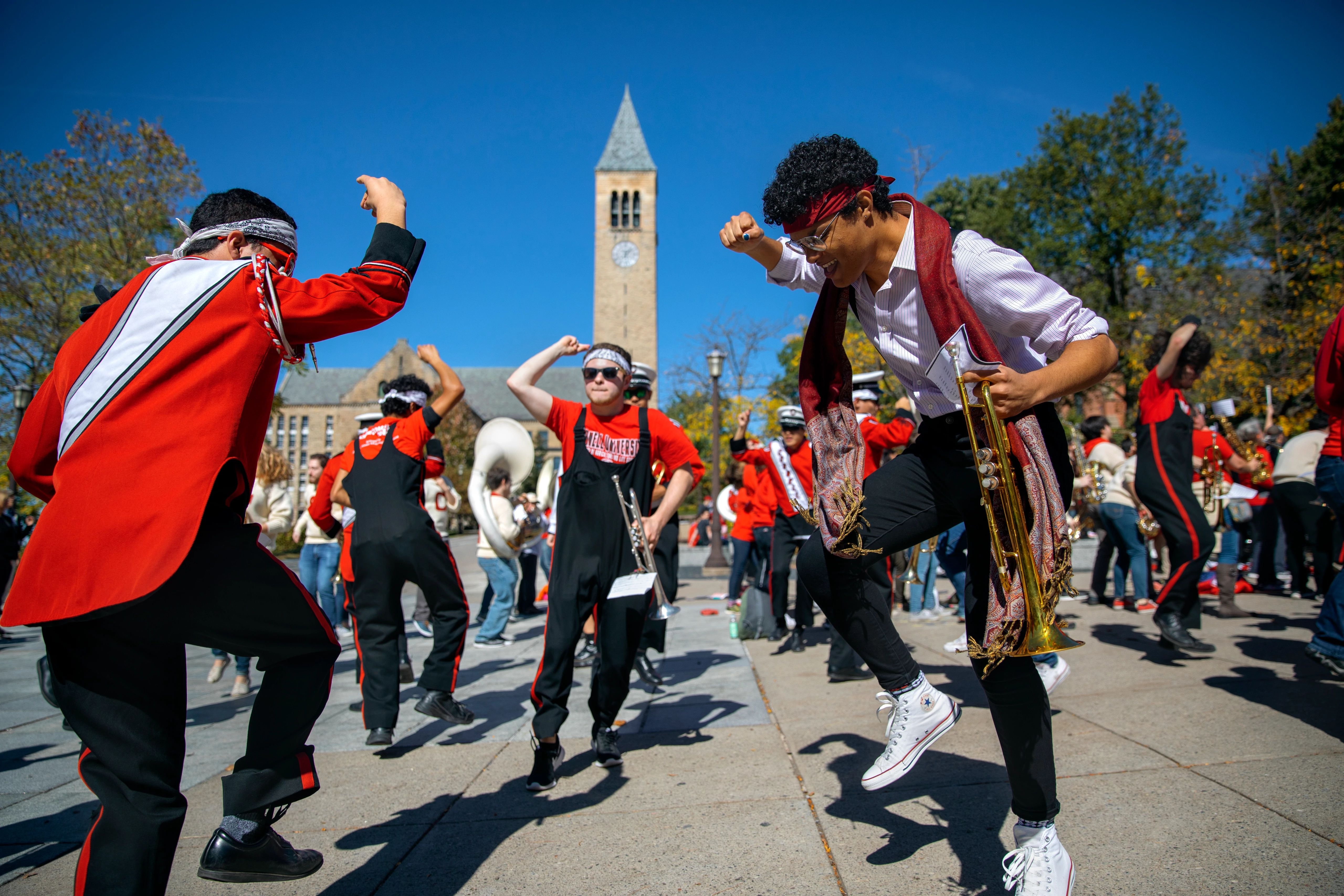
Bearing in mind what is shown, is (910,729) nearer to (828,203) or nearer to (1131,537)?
(828,203)

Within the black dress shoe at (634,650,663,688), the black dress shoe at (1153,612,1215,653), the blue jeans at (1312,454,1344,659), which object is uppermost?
the blue jeans at (1312,454,1344,659)

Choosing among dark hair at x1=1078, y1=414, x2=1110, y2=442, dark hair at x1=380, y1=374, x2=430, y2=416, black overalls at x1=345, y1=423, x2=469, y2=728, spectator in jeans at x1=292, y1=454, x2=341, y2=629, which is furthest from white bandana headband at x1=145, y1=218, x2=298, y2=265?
dark hair at x1=1078, y1=414, x2=1110, y2=442

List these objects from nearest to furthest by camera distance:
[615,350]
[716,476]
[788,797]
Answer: [788,797] < [615,350] < [716,476]

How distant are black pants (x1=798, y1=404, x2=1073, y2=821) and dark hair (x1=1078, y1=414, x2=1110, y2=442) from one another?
7.03 metres

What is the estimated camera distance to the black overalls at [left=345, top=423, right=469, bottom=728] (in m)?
4.21

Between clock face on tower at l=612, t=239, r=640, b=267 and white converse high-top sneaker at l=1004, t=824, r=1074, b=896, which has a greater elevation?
clock face on tower at l=612, t=239, r=640, b=267

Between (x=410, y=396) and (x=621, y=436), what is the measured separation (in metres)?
1.78

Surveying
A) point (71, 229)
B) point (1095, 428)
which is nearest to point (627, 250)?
point (71, 229)

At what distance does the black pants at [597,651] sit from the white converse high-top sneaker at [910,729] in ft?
4.80

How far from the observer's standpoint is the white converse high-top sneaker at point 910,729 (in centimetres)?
240

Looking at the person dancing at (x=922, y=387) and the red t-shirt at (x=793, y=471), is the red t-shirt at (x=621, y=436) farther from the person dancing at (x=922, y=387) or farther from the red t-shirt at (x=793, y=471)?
the red t-shirt at (x=793, y=471)

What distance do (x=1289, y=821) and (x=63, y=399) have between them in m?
3.62

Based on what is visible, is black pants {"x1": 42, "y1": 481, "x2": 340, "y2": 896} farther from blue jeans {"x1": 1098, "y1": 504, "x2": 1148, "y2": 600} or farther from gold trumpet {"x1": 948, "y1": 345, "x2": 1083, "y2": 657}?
blue jeans {"x1": 1098, "y1": 504, "x2": 1148, "y2": 600}

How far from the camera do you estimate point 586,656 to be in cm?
691
